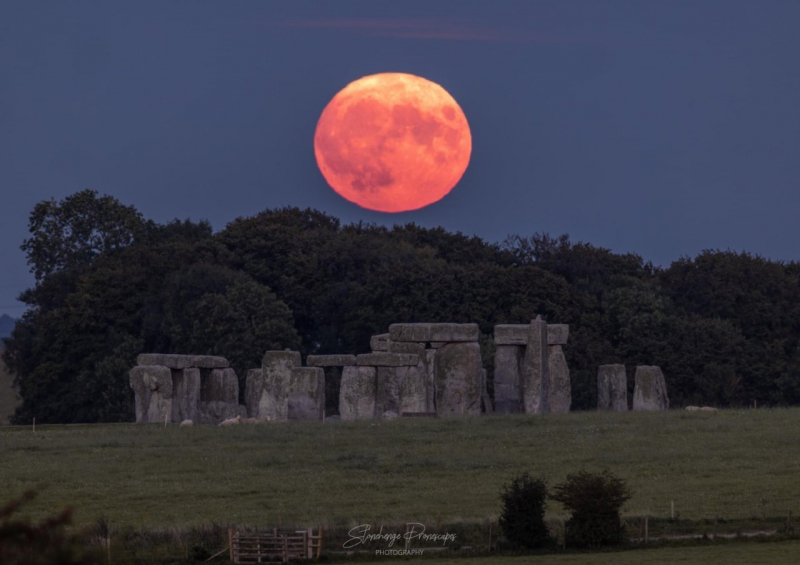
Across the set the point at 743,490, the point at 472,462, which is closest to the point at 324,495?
the point at 472,462

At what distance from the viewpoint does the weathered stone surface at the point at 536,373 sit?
125ft

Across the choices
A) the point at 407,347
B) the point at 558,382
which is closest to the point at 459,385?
the point at 407,347

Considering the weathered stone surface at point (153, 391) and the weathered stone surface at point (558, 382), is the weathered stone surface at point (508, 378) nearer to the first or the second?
the weathered stone surface at point (558, 382)

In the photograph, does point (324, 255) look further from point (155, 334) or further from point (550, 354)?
point (550, 354)

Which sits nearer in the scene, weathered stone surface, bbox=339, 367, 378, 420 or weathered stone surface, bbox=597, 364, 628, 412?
weathered stone surface, bbox=339, 367, 378, 420

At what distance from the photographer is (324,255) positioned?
62.4 m

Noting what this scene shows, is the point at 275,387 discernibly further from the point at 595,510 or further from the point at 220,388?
the point at 595,510

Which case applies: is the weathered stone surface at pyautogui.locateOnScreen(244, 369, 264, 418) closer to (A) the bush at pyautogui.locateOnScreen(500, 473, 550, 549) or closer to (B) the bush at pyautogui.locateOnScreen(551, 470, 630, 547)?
(A) the bush at pyautogui.locateOnScreen(500, 473, 550, 549)

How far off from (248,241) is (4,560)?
5635 centimetres

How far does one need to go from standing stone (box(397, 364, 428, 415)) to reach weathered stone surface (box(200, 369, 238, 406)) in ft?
21.3

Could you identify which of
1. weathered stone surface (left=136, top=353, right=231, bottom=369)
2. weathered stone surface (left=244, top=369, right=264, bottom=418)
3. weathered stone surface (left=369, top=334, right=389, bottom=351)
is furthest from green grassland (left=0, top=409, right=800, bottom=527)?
weathered stone surface (left=369, top=334, right=389, bottom=351)

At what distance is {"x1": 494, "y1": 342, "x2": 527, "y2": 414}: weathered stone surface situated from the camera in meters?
40.2

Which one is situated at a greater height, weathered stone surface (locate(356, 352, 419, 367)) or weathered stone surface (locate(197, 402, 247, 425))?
weathered stone surface (locate(356, 352, 419, 367))

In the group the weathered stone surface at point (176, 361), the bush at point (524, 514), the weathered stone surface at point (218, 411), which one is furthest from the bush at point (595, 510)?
the weathered stone surface at point (218, 411)
